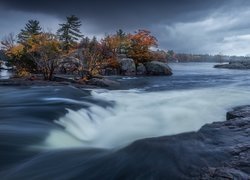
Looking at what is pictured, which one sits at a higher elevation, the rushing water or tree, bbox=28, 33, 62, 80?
tree, bbox=28, 33, 62, 80

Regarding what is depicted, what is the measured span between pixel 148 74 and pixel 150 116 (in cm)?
2672

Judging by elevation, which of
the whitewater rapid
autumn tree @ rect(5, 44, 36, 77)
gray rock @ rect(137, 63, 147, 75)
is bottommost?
the whitewater rapid

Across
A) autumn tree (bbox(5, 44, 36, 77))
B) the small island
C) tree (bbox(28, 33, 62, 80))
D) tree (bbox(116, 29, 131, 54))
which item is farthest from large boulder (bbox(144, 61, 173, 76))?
tree (bbox(28, 33, 62, 80))

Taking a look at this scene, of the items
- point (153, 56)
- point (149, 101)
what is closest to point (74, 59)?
point (153, 56)

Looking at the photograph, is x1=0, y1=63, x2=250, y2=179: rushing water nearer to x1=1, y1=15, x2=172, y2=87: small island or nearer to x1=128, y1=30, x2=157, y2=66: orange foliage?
x1=1, y1=15, x2=172, y2=87: small island

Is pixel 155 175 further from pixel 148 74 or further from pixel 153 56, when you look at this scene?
pixel 153 56

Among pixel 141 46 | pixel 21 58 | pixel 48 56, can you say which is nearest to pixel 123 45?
pixel 141 46

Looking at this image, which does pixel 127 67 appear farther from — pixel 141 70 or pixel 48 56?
pixel 48 56

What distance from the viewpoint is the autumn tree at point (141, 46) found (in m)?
39.8

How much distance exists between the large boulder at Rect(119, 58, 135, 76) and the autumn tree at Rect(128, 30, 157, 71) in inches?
68.0

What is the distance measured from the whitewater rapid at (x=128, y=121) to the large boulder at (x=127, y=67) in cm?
2305

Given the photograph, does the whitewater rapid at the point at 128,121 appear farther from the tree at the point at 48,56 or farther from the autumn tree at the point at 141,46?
the autumn tree at the point at 141,46

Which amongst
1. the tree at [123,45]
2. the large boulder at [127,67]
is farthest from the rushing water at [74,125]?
the tree at [123,45]

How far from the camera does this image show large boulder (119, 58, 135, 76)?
1475 inches
